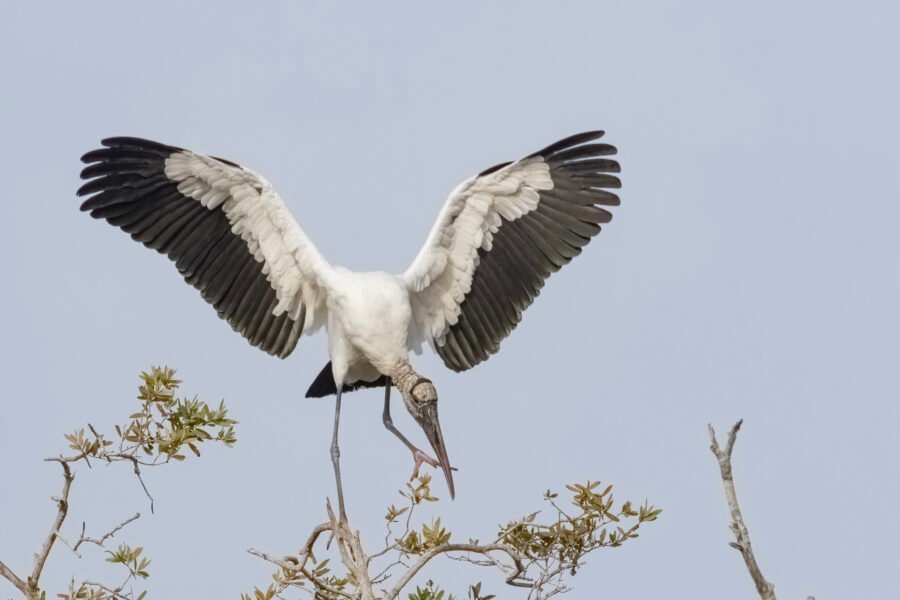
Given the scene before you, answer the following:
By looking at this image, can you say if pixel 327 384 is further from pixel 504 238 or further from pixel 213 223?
pixel 504 238

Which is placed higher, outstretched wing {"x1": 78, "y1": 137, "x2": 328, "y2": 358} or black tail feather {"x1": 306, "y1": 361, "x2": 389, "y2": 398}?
outstretched wing {"x1": 78, "y1": 137, "x2": 328, "y2": 358}

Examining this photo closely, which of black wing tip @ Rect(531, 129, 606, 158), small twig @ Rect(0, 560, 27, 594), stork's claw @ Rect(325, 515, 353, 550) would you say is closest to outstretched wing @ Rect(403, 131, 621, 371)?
black wing tip @ Rect(531, 129, 606, 158)

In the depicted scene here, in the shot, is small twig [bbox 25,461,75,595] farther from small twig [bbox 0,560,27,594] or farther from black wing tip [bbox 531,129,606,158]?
black wing tip [bbox 531,129,606,158]

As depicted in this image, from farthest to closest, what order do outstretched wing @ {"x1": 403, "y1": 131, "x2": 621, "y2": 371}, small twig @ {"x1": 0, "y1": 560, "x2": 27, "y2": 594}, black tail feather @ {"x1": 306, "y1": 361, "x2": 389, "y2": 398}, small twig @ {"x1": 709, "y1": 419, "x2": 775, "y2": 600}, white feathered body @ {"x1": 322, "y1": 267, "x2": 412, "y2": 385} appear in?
black tail feather @ {"x1": 306, "y1": 361, "x2": 389, "y2": 398} → outstretched wing @ {"x1": 403, "y1": 131, "x2": 621, "y2": 371} → white feathered body @ {"x1": 322, "y1": 267, "x2": 412, "y2": 385} → small twig @ {"x1": 0, "y1": 560, "x2": 27, "y2": 594} → small twig @ {"x1": 709, "y1": 419, "x2": 775, "y2": 600}

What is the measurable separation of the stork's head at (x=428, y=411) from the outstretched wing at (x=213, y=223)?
2.52 ft

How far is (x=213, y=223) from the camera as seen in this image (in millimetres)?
7609

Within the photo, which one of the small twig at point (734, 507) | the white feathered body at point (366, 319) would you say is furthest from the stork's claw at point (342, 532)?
the small twig at point (734, 507)

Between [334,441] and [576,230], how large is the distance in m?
1.80

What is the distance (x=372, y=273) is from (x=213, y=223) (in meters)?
0.91

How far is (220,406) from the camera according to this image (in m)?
6.02

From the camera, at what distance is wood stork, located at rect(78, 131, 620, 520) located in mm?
7457

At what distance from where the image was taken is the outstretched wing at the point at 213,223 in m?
7.42

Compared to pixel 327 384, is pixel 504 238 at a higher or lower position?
higher

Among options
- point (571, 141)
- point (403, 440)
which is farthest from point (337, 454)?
point (571, 141)
